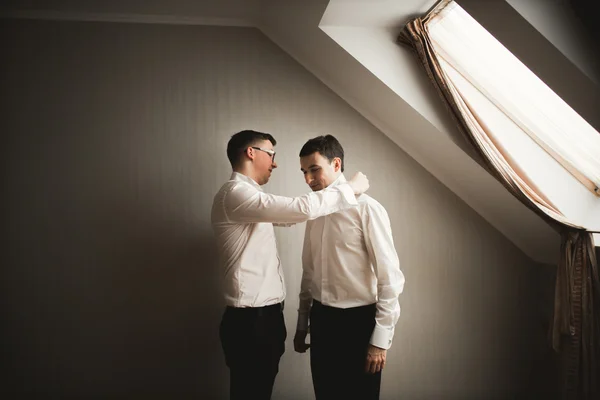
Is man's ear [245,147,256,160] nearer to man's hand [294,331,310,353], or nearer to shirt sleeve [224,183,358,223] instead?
shirt sleeve [224,183,358,223]

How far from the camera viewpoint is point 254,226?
1757mm

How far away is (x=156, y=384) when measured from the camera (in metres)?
2.25

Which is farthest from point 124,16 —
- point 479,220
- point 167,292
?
point 479,220

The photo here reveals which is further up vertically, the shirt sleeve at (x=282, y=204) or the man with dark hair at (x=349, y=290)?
the shirt sleeve at (x=282, y=204)

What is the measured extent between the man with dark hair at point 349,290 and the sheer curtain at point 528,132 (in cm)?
78

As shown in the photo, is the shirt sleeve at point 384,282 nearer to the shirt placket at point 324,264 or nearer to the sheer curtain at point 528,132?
A: the shirt placket at point 324,264

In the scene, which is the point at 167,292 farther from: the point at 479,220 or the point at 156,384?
the point at 479,220

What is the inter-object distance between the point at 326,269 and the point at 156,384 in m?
1.50

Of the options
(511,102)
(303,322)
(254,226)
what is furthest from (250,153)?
(511,102)

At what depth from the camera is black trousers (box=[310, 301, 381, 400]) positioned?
1.53 m

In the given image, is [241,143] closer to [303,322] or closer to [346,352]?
[303,322]

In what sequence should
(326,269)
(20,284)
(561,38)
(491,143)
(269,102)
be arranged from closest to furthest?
(561,38) < (326,269) < (491,143) < (20,284) < (269,102)

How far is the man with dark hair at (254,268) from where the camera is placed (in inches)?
61.1

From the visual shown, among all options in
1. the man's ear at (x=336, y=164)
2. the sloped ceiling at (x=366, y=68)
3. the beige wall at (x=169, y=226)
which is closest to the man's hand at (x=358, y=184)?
the man's ear at (x=336, y=164)
